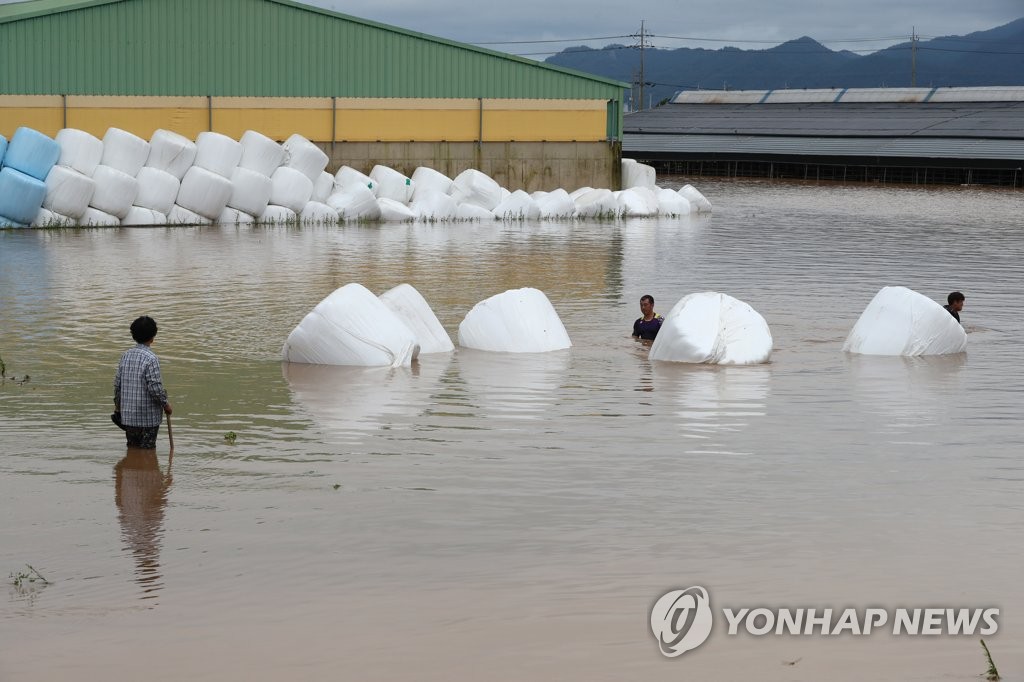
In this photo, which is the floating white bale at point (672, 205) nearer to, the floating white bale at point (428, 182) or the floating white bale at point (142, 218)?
the floating white bale at point (428, 182)

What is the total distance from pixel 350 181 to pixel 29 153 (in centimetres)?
823

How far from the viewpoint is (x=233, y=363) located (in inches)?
556

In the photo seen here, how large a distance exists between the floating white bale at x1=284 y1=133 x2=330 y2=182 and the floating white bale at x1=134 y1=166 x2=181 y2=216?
3104mm

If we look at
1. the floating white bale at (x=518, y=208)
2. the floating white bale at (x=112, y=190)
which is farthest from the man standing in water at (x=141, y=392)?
the floating white bale at (x=518, y=208)

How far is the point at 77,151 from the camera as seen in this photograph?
30.2 m

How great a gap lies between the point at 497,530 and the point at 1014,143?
53.7 m

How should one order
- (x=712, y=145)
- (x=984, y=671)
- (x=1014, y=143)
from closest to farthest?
1. (x=984, y=671)
2. (x=1014, y=143)
3. (x=712, y=145)

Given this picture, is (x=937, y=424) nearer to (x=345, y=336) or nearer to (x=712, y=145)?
(x=345, y=336)

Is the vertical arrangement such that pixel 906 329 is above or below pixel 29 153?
below

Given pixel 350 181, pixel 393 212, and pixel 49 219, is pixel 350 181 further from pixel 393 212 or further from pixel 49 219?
pixel 49 219

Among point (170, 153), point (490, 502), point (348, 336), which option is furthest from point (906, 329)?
point (170, 153)

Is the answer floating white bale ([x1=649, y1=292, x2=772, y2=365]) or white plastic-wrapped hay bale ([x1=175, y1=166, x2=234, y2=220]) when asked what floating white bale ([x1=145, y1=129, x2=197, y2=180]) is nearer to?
white plastic-wrapped hay bale ([x1=175, y1=166, x2=234, y2=220])

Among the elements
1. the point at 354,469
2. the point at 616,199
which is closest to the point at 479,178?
the point at 616,199

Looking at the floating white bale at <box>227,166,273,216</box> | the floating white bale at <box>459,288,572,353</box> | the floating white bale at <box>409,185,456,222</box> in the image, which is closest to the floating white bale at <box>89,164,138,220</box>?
the floating white bale at <box>227,166,273,216</box>
